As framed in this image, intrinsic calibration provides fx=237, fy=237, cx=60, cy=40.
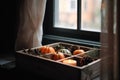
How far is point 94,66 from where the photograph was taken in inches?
59.0

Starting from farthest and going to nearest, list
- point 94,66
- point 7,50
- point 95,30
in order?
point 7,50 → point 95,30 → point 94,66

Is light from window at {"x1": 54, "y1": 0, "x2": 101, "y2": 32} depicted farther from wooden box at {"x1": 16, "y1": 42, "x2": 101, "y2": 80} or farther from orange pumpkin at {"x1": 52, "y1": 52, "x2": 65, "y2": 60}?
orange pumpkin at {"x1": 52, "y1": 52, "x2": 65, "y2": 60}

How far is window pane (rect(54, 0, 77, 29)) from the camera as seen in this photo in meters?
2.03

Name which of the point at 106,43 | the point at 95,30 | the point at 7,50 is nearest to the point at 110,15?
the point at 106,43

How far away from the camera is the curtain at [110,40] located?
1.29m

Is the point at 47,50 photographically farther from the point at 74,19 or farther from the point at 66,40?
the point at 74,19

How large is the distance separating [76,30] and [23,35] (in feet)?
1.46

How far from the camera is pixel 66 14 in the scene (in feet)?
6.88

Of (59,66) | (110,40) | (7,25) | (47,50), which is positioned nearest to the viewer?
(110,40)

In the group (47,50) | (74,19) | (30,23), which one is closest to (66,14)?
(74,19)

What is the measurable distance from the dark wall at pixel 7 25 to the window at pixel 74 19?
31 centimetres

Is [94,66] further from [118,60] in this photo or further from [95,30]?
[95,30]

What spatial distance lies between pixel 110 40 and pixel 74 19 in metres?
0.74

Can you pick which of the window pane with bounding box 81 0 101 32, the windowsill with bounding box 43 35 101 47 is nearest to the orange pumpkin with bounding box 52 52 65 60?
the windowsill with bounding box 43 35 101 47
